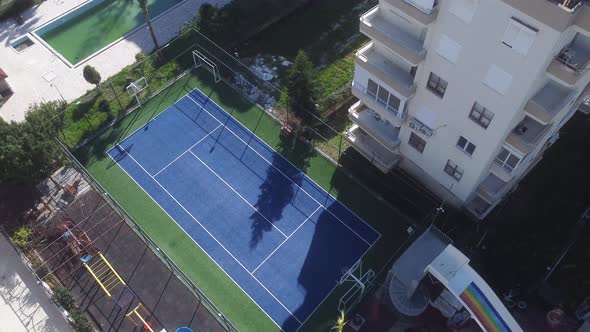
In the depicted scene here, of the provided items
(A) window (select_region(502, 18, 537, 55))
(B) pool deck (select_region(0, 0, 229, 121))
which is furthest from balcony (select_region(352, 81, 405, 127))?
(B) pool deck (select_region(0, 0, 229, 121))

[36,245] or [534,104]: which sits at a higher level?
[534,104]

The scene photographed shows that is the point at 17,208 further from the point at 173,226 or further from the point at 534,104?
the point at 534,104

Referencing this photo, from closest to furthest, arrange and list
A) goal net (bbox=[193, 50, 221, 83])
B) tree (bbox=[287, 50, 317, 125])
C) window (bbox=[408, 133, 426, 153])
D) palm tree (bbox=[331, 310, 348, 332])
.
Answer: palm tree (bbox=[331, 310, 348, 332]) → window (bbox=[408, 133, 426, 153]) → tree (bbox=[287, 50, 317, 125]) → goal net (bbox=[193, 50, 221, 83])

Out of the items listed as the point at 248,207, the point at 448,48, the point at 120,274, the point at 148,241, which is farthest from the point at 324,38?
the point at 120,274

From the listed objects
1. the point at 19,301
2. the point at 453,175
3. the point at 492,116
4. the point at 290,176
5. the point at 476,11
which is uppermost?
the point at 476,11

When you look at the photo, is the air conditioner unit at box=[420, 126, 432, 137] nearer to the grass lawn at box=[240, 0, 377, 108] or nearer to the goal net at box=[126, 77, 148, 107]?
the grass lawn at box=[240, 0, 377, 108]

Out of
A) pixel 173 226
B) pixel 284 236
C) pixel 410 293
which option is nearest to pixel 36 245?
pixel 173 226

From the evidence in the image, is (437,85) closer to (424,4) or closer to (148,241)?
(424,4)

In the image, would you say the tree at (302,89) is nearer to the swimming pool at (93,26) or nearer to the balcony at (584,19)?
the balcony at (584,19)
